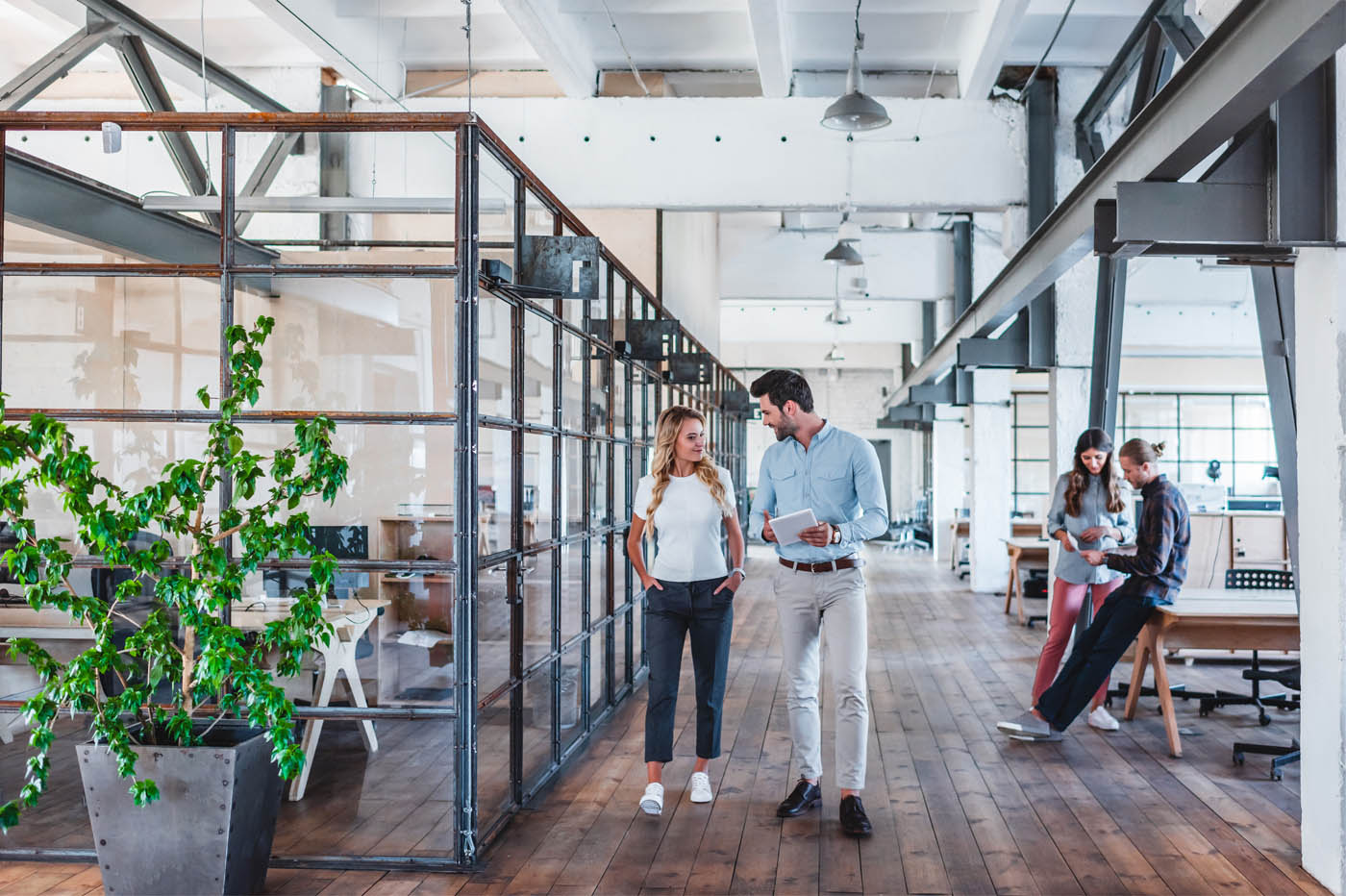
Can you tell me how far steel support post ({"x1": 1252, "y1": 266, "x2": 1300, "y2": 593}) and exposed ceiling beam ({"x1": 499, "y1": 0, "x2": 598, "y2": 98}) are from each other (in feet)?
16.7

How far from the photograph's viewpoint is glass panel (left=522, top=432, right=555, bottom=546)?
4.84 metres

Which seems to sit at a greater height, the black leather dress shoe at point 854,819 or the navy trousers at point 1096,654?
the navy trousers at point 1096,654

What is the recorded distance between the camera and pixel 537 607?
16.0 ft

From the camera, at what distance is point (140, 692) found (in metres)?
3.34

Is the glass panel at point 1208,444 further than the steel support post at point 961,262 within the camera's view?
Yes

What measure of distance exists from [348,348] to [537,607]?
5.01 feet

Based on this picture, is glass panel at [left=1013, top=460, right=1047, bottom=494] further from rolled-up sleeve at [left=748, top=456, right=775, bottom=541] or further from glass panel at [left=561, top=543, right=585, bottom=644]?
rolled-up sleeve at [left=748, top=456, right=775, bottom=541]

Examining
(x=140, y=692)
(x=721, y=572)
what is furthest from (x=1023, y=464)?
(x=140, y=692)

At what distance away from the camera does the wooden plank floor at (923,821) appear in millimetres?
3844

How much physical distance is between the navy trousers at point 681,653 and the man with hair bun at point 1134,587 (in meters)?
2.15

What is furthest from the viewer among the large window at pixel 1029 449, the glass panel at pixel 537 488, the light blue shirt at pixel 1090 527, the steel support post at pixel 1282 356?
the large window at pixel 1029 449

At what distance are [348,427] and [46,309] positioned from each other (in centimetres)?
121

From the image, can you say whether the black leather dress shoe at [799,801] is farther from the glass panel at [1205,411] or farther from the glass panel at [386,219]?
the glass panel at [1205,411]

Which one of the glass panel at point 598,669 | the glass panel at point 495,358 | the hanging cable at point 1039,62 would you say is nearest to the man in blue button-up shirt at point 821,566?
the glass panel at point 495,358
